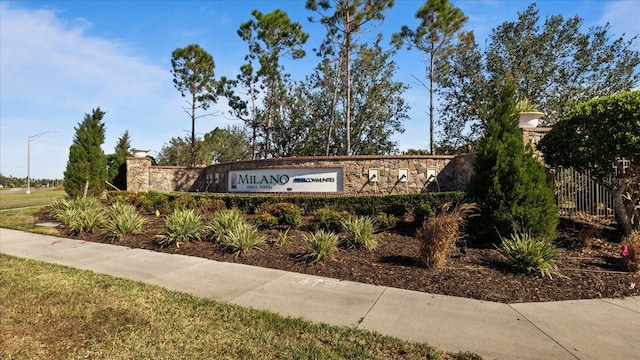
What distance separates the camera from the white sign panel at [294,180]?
1252 centimetres

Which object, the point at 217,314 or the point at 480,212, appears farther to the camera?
the point at 480,212

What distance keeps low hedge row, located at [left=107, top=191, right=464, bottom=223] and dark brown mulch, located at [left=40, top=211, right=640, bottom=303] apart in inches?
37.6

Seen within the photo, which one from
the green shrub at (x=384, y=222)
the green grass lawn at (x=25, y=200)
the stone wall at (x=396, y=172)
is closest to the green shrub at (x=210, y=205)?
the stone wall at (x=396, y=172)

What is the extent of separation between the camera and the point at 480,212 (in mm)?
7191

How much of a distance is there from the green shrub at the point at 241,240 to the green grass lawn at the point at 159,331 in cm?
228

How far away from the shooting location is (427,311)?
162 inches

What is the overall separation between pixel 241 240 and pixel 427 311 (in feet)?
13.2

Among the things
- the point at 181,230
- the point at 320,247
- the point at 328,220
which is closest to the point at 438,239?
the point at 320,247

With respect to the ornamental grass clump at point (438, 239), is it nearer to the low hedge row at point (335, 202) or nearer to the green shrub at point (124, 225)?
the low hedge row at point (335, 202)

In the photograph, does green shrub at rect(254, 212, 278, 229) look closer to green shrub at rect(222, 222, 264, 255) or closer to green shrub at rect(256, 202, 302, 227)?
green shrub at rect(256, 202, 302, 227)

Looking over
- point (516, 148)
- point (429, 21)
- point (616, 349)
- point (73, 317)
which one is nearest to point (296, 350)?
point (73, 317)

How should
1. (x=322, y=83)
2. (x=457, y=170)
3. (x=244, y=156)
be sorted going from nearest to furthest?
(x=457, y=170)
(x=322, y=83)
(x=244, y=156)

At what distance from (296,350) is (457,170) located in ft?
33.7

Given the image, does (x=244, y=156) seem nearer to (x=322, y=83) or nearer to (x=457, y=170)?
(x=322, y=83)
